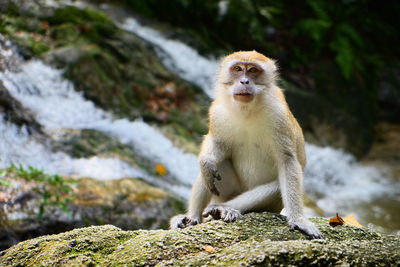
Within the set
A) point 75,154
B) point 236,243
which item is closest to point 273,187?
point 236,243

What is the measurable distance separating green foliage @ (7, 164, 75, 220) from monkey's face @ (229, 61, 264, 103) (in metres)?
2.78

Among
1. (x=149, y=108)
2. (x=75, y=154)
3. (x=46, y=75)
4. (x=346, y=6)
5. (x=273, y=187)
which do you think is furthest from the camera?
(x=346, y=6)

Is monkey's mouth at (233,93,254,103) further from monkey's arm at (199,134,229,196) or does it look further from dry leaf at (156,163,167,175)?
dry leaf at (156,163,167,175)

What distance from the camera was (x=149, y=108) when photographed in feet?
28.7

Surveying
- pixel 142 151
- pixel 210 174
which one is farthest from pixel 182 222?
pixel 142 151

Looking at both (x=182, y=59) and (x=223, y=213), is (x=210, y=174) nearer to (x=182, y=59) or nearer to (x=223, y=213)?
(x=223, y=213)

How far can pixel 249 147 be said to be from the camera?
407 centimetres

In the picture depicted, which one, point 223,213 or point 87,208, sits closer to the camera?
point 223,213

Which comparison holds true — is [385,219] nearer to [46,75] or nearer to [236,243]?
[236,243]

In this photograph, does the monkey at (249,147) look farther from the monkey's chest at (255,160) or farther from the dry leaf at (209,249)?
the dry leaf at (209,249)

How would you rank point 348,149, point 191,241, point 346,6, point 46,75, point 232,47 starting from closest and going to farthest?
point 191,241, point 46,75, point 348,149, point 232,47, point 346,6

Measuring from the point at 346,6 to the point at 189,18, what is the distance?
4788mm

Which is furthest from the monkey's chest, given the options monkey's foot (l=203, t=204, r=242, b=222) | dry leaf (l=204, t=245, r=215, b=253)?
dry leaf (l=204, t=245, r=215, b=253)

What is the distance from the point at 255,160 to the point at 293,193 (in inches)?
20.1
